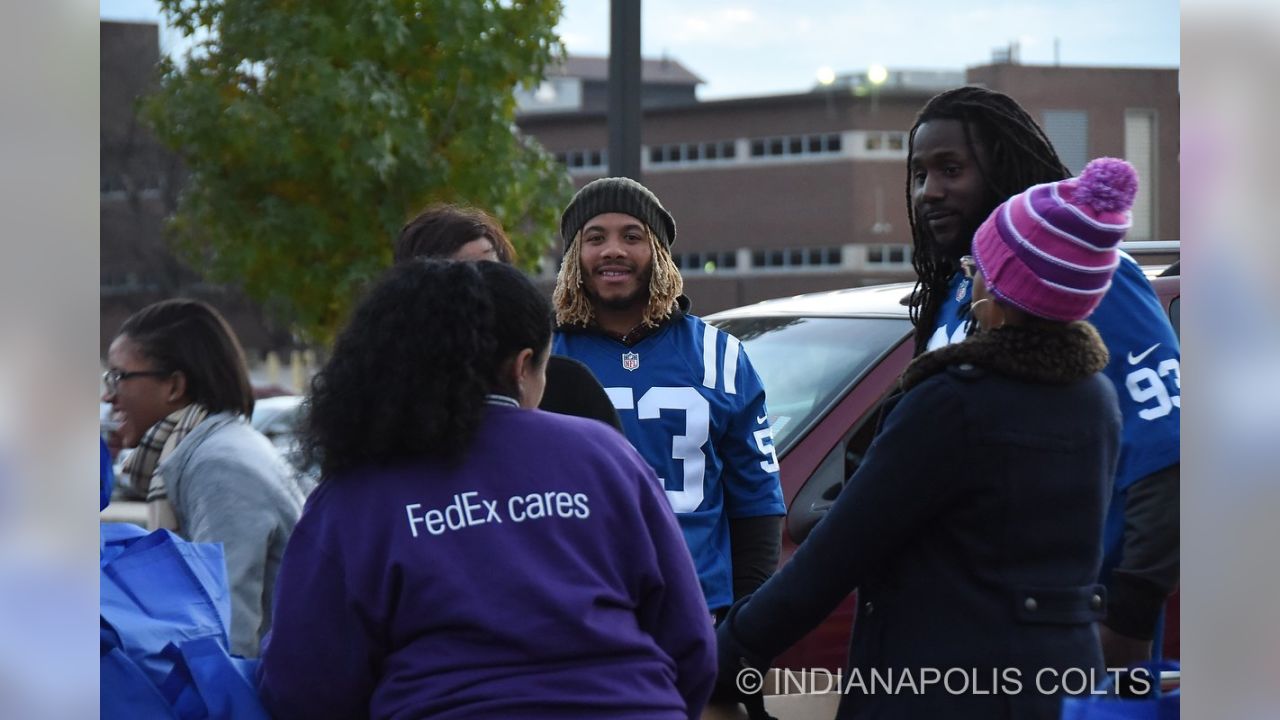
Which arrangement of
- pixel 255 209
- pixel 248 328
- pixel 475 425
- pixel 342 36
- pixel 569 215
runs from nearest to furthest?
1. pixel 475 425
2. pixel 569 215
3. pixel 342 36
4. pixel 255 209
5. pixel 248 328

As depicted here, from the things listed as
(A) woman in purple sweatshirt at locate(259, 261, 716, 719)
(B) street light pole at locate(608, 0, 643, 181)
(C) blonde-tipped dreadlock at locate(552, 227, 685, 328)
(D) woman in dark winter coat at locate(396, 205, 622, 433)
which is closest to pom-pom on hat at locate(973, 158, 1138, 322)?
(A) woman in purple sweatshirt at locate(259, 261, 716, 719)

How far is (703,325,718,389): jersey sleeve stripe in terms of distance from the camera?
143 inches

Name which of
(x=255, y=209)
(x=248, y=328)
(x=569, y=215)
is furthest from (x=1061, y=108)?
(x=569, y=215)

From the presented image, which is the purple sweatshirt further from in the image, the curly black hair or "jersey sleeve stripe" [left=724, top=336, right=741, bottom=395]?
"jersey sleeve stripe" [left=724, top=336, right=741, bottom=395]

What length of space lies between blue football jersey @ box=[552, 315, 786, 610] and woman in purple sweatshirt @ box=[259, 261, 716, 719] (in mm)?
1225

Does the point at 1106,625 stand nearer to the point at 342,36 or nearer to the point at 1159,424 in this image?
the point at 1159,424

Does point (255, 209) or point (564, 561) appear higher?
point (255, 209)

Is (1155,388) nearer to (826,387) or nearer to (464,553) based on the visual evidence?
(464,553)

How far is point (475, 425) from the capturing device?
2.23 m

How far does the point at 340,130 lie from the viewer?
41.7 feet

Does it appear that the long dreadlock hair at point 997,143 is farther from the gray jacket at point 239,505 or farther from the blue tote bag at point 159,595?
the gray jacket at point 239,505

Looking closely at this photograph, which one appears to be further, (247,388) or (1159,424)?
(247,388)

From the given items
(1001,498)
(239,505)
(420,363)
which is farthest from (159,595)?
(1001,498)
